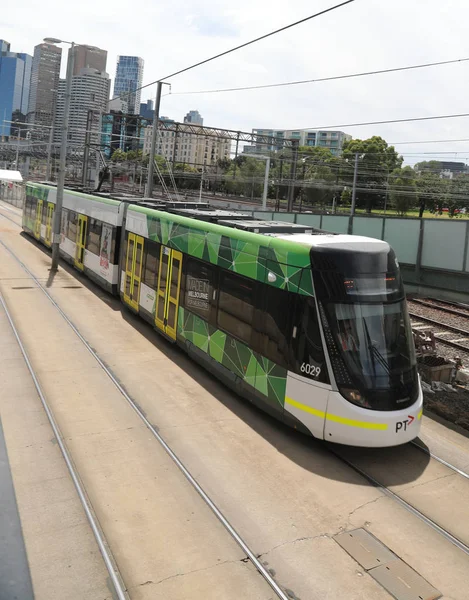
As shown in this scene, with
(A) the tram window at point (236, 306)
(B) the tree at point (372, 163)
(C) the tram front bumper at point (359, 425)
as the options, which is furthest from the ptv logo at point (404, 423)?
(B) the tree at point (372, 163)

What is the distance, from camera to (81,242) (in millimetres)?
21703

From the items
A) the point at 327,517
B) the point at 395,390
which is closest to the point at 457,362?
the point at 395,390

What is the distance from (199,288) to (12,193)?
55.1 m

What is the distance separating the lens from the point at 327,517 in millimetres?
7090

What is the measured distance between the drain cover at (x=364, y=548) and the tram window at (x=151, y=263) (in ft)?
27.5

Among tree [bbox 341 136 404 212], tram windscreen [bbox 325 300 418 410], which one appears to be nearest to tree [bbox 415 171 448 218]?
tree [bbox 341 136 404 212]

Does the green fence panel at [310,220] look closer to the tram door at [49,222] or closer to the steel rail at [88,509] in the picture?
the tram door at [49,222]

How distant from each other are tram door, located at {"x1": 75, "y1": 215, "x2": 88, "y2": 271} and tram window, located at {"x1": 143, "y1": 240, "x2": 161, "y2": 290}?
22.9ft

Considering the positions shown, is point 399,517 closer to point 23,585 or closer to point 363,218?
point 23,585

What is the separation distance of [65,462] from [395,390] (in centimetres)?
447

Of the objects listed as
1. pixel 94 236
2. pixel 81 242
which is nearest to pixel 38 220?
pixel 81 242

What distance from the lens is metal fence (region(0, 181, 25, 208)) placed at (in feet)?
190

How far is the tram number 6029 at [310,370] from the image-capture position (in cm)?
836

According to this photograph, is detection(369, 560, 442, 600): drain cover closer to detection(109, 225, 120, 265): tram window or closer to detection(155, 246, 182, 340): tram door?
detection(155, 246, 182, 340): tram door
